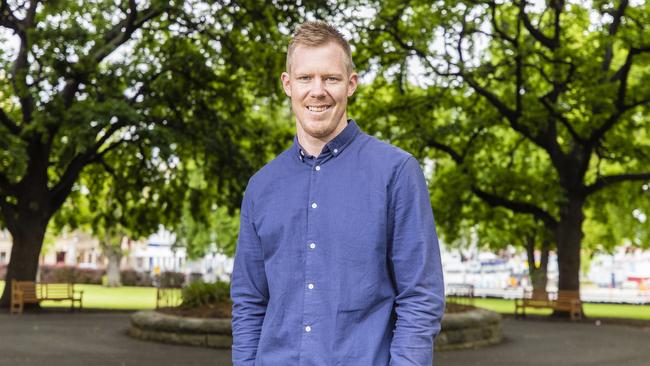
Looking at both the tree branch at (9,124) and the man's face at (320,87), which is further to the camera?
the tree branch at (9,124)

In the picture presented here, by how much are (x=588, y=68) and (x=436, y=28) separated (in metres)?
4.47

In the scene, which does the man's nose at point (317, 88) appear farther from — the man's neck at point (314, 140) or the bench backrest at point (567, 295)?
the bench backrest at point (567, 295)

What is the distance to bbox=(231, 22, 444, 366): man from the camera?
8.80 feet

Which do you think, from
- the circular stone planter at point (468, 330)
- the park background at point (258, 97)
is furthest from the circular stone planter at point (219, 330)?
the park background at point (258, 97)

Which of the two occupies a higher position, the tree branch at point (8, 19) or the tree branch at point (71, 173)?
the tree branch at point (8, 19)

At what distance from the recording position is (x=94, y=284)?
178 feet

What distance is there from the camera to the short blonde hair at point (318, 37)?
9.07ft

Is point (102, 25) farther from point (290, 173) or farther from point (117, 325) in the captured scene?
point (290, 173)

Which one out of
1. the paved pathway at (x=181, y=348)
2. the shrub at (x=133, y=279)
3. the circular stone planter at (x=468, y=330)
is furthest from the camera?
the shrub at (x=133, y=279)

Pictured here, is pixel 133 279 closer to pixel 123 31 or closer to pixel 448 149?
pixel 123 31

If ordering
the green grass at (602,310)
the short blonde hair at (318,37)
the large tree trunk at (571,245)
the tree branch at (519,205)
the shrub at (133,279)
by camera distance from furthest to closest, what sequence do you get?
the shrub at (133,279)
the green grass at (602,310)
the tree branch at (519,205)
the large tree trunk at (571,245)
the short blonde hair at (318,37)

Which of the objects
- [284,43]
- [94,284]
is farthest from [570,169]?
[94,284]

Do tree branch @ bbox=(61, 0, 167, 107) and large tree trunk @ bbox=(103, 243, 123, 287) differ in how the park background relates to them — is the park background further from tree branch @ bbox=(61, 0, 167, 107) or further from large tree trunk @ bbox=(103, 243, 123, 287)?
large tree trunk @ bbox=(103, 243, 123, 287)

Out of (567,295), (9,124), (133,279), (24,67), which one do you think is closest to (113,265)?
(133,279)
